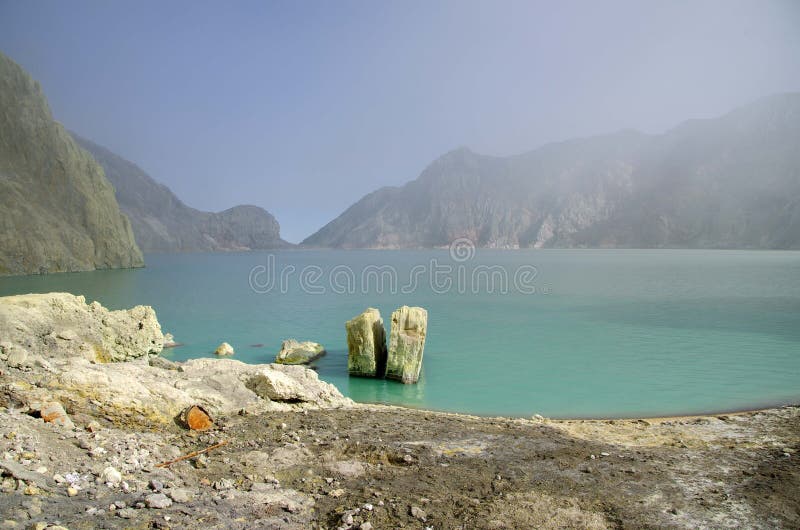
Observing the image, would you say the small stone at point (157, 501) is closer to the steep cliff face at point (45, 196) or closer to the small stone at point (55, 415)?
the small stone at point (55, 415)

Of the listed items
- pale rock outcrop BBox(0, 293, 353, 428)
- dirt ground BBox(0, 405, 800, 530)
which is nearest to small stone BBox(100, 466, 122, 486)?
dirt ground BBox(0, 405, 800, 530)

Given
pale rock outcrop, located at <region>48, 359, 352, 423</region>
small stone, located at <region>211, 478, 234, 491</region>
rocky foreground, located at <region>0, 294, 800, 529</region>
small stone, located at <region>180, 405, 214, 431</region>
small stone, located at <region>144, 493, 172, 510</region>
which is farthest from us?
small stone, located at <region>180, 405, 214, 431</region>

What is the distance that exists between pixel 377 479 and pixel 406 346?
8.82 metres

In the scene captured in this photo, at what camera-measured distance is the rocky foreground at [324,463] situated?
4.94m

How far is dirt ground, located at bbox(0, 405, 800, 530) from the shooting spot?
4.82m

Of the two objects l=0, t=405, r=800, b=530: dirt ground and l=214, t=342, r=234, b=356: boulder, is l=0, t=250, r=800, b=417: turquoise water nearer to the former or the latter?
l=214, t=342, r=234, b=356: boulder

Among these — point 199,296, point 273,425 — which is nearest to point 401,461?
point 273,425

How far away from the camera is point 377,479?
6.07 metres

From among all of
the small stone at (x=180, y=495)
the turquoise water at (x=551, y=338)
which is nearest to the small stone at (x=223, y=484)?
the small stone at (x=180, y=495)

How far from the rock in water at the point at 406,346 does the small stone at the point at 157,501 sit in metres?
10.2

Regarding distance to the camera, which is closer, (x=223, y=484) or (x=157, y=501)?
(x=157, y=501)

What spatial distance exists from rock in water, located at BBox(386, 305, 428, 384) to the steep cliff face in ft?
188

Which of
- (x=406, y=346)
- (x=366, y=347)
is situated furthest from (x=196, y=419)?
(x=366, y=347)

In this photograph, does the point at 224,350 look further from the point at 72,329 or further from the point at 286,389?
the point at 286,389
